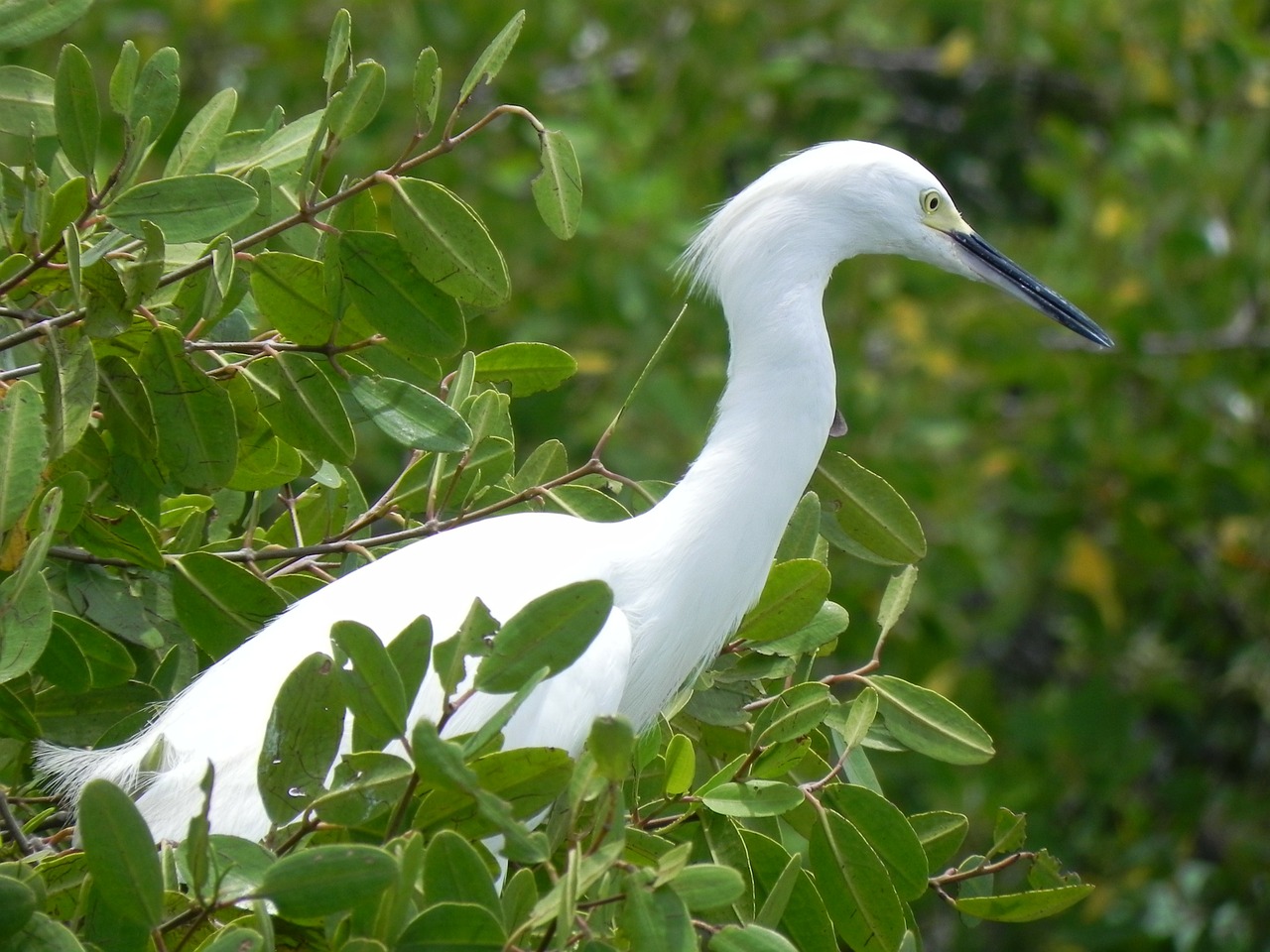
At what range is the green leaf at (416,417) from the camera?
5.16 feet

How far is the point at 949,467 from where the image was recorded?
13.5 ft

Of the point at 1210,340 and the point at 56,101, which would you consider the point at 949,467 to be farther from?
the point at 56,101

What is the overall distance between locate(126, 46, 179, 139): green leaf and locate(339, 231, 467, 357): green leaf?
230mm

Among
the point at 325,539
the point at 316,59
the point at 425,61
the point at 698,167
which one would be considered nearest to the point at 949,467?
the point at 698,167

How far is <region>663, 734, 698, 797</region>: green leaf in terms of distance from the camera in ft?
4.76

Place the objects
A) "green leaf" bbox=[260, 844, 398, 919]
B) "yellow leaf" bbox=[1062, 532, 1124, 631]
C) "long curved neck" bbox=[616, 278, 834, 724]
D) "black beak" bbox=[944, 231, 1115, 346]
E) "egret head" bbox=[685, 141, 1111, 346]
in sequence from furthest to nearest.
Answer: "yellow leaf" bbox=[1062, 532, 1124, 631] → "black beak" bbox=[944, 231, 1115, 346] → "egret head" bbox=[685, 141, 1111, 346] → "long curved neck" bbox=[616, 278, 834, 724] → "green leaf" bbox=[260, 844, 398, 919]

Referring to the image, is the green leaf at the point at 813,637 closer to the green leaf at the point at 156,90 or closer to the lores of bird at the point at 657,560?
the lores of bird at the point at 657,560

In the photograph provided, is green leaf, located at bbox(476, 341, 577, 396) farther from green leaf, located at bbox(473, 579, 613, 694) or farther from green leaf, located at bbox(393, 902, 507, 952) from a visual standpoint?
green leaf, located at bbox(393, 902, 507, 952)

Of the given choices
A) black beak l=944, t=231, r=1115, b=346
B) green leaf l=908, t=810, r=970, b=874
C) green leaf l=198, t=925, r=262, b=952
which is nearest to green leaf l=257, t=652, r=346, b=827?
green leaf l=198, t=925, r=262, b=952

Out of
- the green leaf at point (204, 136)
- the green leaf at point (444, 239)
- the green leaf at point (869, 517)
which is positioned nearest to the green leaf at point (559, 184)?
the green leaf at point (444, 239)

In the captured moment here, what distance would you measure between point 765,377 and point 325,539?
620 mm

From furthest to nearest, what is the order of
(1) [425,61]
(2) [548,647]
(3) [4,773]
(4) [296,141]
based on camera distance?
(4) [296,141] < (3) [4,773] < (1) [425,61] < (2) [548,647]

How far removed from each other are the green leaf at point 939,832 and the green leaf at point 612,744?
2.19ft

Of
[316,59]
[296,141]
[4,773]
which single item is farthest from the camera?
[316,59]
